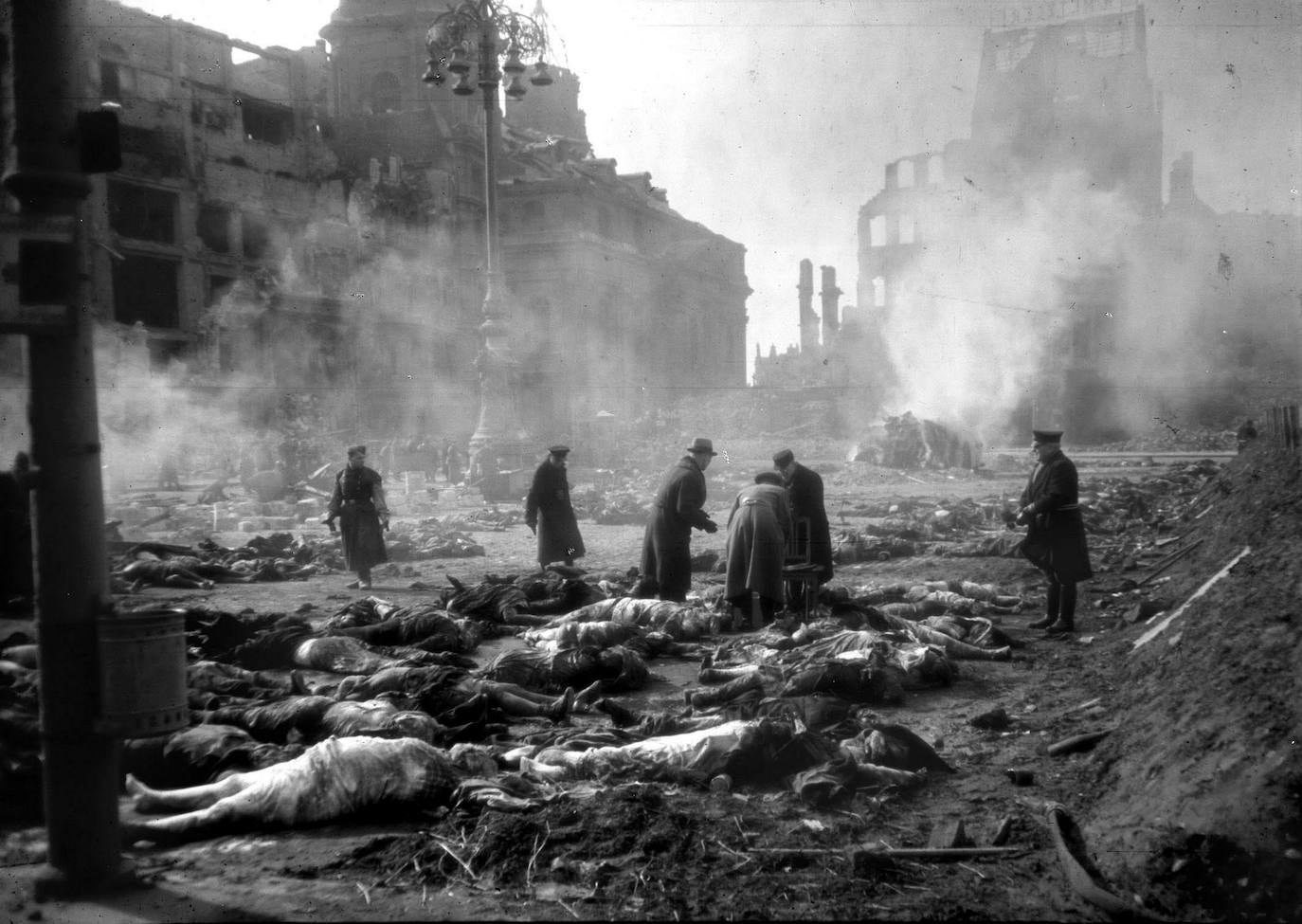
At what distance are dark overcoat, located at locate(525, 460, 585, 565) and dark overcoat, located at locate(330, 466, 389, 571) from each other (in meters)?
1.91

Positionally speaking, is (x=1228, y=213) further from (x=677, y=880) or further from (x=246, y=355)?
(x=677, y=880)

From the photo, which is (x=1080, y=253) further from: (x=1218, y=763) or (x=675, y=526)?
(x=1218, y=763)

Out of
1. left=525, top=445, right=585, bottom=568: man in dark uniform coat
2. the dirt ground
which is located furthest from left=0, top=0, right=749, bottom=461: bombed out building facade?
the dirt ground

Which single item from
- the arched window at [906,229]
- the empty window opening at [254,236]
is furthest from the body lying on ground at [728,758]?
the arched window at [906,229]

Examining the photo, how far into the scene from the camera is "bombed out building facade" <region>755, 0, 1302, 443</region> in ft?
137

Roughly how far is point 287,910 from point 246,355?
33.9 metres

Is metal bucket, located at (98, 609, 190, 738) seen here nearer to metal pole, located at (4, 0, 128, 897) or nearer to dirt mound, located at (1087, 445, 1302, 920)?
metal pole, located at (4, 0, 128, 897)

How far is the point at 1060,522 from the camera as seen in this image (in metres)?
9.02

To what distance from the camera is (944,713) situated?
252 inches

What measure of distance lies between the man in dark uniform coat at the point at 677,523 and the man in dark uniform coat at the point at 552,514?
6.85 ft

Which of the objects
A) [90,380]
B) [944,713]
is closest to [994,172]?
[944,713]

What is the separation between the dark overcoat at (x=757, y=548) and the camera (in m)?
8.78

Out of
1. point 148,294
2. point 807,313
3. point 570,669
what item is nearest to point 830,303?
point 807,313

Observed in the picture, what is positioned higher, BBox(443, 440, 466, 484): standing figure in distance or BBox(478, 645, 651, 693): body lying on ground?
BBox(443, 440, 466, 484): standing figure in distance
